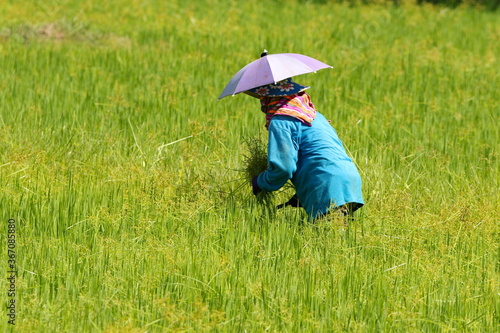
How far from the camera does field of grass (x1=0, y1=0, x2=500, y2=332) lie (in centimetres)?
329

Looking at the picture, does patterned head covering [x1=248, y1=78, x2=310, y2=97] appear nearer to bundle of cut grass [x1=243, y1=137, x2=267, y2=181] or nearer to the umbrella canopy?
the umbrella canopy

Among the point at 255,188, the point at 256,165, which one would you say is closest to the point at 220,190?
the point at 256,165

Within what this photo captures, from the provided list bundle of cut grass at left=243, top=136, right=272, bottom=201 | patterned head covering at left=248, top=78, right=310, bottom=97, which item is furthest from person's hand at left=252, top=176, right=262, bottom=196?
patterned head covering at left=248, top=78, right=310, bottom=97

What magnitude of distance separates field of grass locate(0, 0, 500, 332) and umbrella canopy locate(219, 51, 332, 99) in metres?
0.66

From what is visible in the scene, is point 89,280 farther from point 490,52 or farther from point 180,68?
point 490,52

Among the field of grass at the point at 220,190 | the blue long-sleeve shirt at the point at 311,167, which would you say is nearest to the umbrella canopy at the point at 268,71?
the blue long-sleeve shirt at the point at 311,167

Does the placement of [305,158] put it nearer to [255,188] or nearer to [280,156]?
[280,156]

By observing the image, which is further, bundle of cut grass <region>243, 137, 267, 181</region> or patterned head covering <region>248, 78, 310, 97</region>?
bundle of cut grass <region>243, 137, 267, 181</region>

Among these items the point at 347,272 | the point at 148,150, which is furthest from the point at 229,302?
the point at 148,150

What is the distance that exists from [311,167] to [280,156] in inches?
7.8

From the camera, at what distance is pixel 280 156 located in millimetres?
3932

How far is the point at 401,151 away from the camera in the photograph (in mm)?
5738

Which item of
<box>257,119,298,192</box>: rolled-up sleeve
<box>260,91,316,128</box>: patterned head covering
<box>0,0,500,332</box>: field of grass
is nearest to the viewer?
<box>0,0,500,332</box>: field of grass

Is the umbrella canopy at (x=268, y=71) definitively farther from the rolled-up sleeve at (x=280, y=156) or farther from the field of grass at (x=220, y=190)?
the field of grass at (x=220, y=190)
